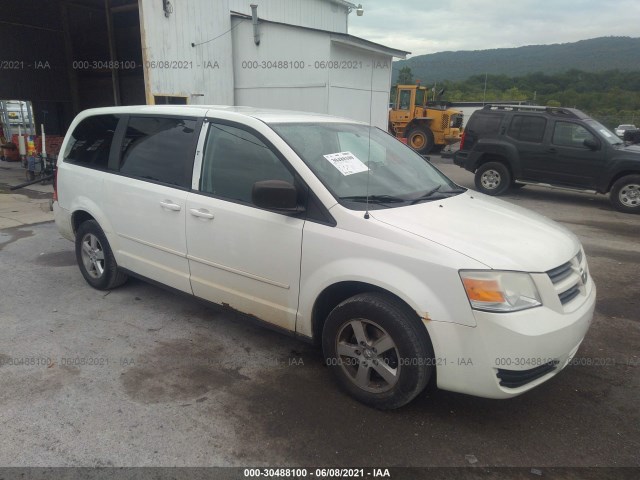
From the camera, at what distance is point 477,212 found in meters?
3.16

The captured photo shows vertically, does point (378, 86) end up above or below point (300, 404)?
above

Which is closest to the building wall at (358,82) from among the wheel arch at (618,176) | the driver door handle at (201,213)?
the wheel arch at (618,176)

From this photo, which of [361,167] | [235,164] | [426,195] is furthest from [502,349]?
[235,164]

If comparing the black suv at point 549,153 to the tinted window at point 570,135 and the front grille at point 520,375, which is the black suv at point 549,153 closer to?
the tinted window at point 570,135

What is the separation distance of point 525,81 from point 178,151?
46.6 m

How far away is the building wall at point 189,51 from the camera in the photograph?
387 inches

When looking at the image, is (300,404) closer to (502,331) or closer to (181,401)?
(181,401)

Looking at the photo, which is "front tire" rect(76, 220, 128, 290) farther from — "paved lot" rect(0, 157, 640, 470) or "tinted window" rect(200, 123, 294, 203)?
"tinted window" rect(200, 123, 294, 203)

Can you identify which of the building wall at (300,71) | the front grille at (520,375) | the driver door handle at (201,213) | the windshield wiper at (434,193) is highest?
the building wall at (300,71)

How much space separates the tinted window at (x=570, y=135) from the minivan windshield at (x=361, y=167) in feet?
24.0

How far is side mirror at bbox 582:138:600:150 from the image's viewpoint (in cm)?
944

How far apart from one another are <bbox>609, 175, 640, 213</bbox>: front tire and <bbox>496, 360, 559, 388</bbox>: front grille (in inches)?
325

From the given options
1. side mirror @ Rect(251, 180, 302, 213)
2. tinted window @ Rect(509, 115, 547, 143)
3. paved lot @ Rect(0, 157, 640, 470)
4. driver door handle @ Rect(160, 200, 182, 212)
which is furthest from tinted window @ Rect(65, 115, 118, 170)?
tinted window @ Rect(509, 115, 547, 143)

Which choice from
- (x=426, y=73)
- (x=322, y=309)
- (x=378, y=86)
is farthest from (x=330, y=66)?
(x=426, y=73)
